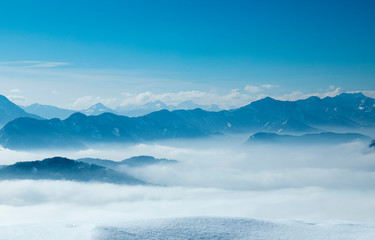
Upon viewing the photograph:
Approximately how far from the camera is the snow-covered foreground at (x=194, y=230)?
37.1 m

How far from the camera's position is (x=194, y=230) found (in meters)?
39.4

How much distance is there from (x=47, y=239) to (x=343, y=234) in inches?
1446

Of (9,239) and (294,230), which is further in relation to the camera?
(294,230)

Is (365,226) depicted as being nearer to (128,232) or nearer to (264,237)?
(264,237)

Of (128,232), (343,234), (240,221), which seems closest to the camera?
(128,232)

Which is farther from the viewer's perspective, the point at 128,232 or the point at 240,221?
the point at 240,221

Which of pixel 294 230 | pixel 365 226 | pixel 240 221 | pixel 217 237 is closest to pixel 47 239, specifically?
pixel 217 237

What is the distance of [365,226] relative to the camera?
45094mm

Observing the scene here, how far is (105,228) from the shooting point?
38.3m

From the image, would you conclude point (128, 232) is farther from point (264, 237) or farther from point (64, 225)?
point (264, 237)

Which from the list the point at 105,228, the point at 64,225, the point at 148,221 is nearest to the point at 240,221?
the point at 148,221

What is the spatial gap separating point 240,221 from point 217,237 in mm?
6097

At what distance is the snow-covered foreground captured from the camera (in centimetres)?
3712

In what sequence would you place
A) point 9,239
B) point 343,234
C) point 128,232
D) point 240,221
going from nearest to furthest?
point 9,239
point 128,232
point 343,234
point 240,221
